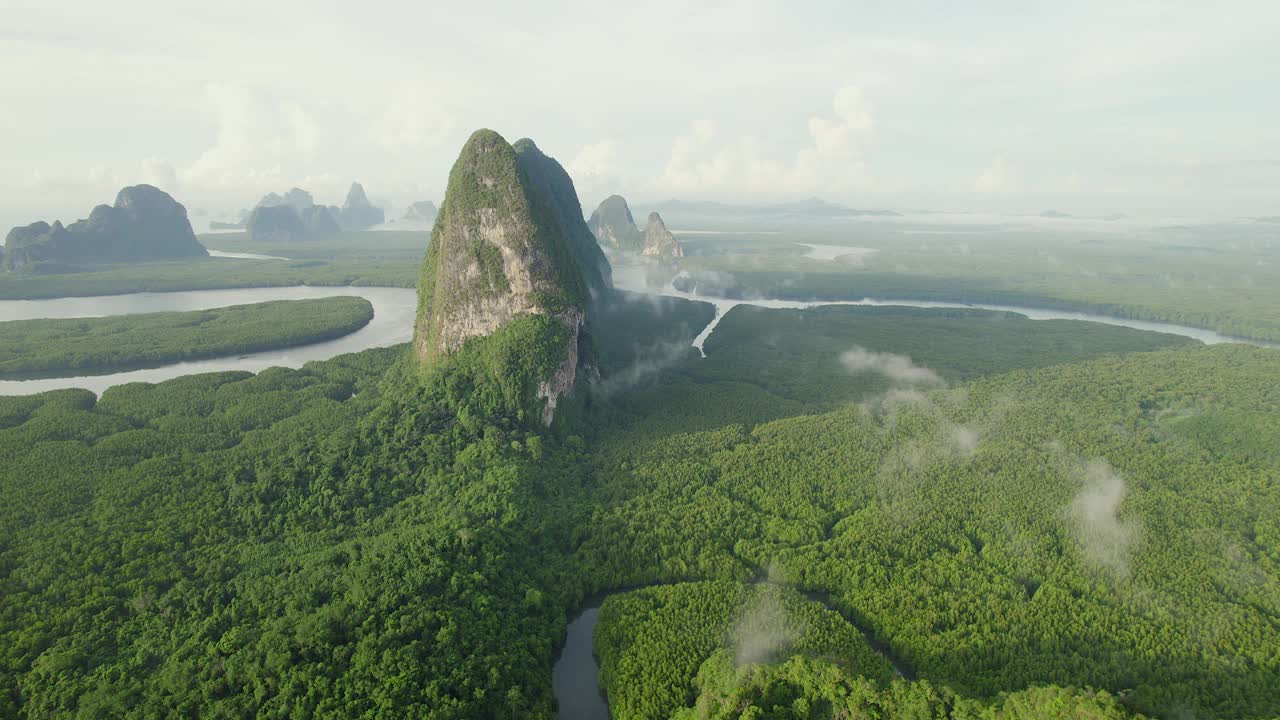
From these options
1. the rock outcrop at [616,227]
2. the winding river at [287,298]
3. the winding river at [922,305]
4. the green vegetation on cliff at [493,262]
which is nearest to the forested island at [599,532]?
the green vegetation on cliff at [493,262]

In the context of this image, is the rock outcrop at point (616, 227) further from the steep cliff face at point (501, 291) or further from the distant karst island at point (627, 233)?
the steep cliff face at point (501, 291)

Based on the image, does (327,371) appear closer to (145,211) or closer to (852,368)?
(852,368)

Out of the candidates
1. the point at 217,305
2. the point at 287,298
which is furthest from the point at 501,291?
the point at 287,298

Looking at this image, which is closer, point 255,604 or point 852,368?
point 255,604

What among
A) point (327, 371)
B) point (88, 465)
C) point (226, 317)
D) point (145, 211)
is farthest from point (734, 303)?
point (145, 211)

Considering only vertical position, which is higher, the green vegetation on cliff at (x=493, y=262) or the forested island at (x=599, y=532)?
the green vegetation on cliff at (x=493, y=262)

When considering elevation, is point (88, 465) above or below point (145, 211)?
below

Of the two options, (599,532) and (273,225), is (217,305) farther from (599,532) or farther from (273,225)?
(273,225)
